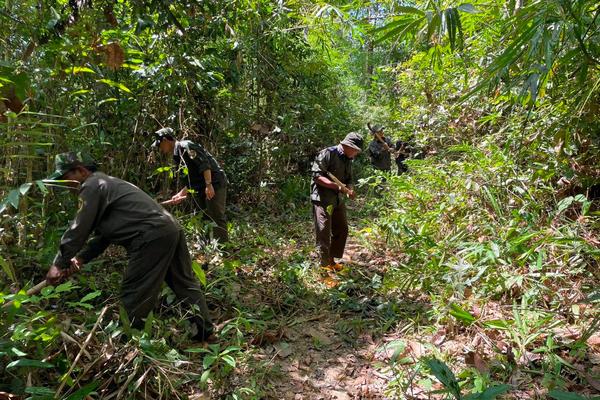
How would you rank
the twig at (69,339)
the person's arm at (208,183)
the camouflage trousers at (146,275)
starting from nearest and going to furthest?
the twig at (69,339)
the camouflage trousers at (146,275)
the person's arm at (208,183)

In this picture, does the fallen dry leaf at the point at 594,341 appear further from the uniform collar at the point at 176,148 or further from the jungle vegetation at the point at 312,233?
the uniform collar at the point at 176,148

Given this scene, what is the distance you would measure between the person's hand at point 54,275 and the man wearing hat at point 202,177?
1.96 metres

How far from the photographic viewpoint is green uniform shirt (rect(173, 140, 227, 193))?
5008 mm

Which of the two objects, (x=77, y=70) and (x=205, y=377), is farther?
(x=77, y=70)

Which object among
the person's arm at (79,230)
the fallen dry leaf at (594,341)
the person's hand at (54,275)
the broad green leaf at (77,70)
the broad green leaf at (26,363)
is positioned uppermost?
the broad green leaf at (77,70)

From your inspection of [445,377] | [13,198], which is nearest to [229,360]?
[445,377]

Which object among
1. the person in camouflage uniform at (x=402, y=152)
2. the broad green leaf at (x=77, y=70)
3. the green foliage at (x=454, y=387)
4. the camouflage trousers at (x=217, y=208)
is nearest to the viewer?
the green foliage at (x=454, y=387)

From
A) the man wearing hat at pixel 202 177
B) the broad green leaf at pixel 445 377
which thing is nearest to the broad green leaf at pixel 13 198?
the broad green leaf at pixel 445 377

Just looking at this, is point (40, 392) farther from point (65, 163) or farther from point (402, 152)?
point (402, 152)

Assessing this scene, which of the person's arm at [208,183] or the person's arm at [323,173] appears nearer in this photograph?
the person's arm at [323,173]

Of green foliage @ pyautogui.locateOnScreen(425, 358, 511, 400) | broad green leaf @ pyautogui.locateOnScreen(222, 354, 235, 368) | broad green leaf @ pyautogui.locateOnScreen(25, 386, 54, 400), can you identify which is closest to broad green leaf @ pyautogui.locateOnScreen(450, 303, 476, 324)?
green foliage @ pyautogui.locateOnScreen(425, 358, 511, 400)

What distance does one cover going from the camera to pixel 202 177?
5.40 metres

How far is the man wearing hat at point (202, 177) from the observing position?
5.00 meters

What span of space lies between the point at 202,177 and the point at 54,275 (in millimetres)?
2662
